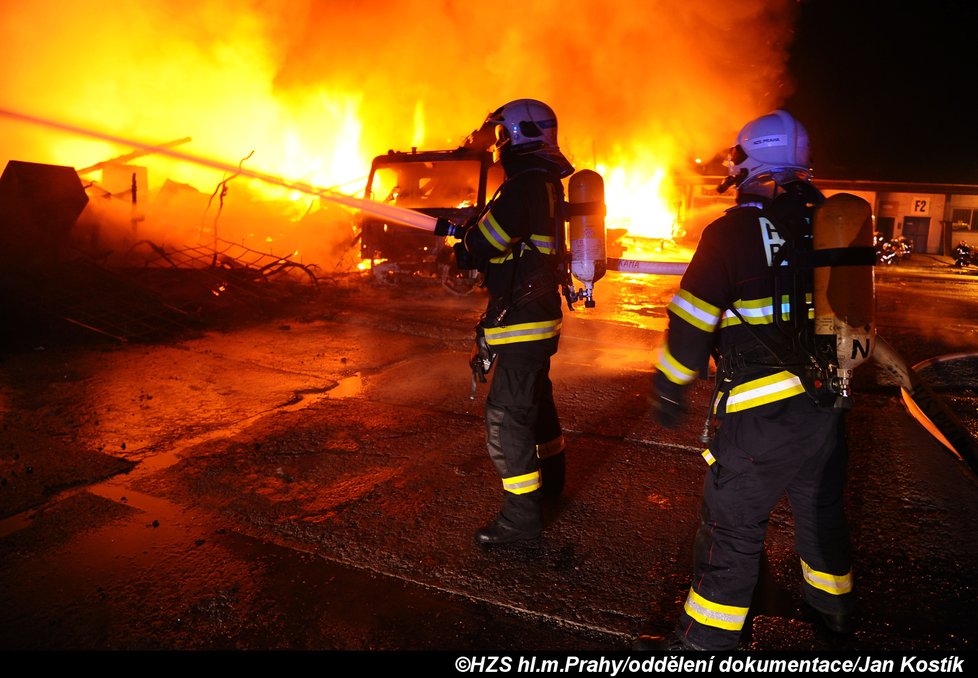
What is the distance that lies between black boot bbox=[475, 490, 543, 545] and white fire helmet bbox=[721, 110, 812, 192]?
158cm

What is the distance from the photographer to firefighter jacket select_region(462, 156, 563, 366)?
2.61 m

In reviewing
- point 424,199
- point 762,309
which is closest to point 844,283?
point 762,309

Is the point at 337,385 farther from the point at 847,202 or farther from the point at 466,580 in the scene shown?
the point at 847,202

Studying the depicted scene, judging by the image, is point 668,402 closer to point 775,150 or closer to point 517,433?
point 517,433

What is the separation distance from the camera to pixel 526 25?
21.0 metres

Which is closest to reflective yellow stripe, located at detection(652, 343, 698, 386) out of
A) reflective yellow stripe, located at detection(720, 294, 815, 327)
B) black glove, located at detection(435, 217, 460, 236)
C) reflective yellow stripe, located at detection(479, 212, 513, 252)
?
reflective yellow stripe, located at detection(720, 294, 815, 327)

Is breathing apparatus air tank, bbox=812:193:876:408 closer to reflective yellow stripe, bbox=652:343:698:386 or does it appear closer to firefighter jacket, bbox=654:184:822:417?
firefighter jacket, bbox=654:184:822:417

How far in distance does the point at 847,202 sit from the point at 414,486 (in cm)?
249

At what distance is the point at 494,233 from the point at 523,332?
1.48 feet

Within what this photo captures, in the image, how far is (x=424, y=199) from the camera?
919cm

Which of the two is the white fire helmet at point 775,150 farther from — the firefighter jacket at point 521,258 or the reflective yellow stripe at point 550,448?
the reflective yellow stripe at point 550,448

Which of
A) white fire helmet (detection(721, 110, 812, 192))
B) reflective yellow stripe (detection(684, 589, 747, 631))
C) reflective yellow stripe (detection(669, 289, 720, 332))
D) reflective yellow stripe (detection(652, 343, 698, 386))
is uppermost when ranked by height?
white fire helmet (detection(721, 110, 812, 192))

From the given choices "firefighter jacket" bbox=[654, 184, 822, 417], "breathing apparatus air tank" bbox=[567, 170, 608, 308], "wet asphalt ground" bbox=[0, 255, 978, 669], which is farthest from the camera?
"breathing apparatus air tank" bbox=[567, 170, 608, 308]

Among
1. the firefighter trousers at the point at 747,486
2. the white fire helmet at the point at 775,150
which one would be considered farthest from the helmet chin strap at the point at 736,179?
the firefighter trousers at the point at 747,486
